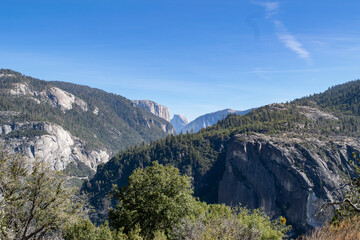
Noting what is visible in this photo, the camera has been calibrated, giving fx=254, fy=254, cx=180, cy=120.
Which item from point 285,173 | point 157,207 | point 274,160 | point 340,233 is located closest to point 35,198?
point 157,207

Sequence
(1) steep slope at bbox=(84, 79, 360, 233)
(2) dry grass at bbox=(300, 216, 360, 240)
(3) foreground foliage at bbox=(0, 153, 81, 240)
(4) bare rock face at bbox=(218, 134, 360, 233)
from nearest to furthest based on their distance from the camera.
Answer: (2) dry grass at bbox=(300, 216, 360, 240) < (3) foreground foliage at bbox=(0, 153, 81, 240) < (4) bare rock face at bbox=(218, 134, 360, 233) < (1) steep slope at bbox=(84, 79, 360, 233)


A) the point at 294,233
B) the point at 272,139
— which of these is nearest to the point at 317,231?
the point at 294,233

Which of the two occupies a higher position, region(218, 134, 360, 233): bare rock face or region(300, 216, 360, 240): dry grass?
region(300, 216, 360, 240): dry grass

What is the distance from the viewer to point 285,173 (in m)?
112

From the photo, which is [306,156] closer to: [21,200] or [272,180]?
[272,180]

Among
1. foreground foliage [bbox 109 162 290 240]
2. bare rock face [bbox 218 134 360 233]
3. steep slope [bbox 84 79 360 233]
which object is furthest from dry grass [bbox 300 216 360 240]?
bare rock face [bbox 218 134 360 233]

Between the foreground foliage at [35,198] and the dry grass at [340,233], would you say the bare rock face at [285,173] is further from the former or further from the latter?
the dry grass at [340,233]

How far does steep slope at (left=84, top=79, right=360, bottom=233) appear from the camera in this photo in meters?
106

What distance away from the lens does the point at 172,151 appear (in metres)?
172

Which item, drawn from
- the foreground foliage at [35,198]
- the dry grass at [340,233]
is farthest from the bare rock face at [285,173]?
the dry grass at [340,233]

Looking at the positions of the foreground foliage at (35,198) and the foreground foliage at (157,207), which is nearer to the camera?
the foreground foliage at (35,198)

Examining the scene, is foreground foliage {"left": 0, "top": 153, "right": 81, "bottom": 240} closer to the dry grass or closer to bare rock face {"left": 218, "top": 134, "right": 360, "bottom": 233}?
the dry grass

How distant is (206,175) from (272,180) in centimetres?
4454

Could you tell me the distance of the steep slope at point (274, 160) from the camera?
347 ft
